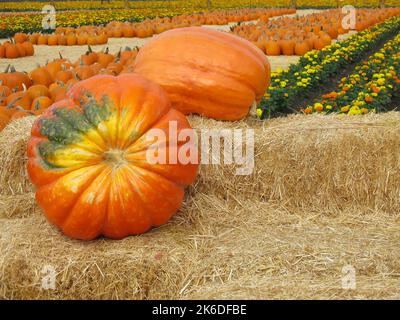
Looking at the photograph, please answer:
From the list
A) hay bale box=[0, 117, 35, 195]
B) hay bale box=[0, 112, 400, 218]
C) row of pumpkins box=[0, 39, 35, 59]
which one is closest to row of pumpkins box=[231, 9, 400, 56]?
row of pumpkins box=[0, 39, 35, 59]

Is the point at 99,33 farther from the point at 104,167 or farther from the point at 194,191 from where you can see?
the point at 104,167

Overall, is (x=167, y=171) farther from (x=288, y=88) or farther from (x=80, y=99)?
(x=288, y=88)

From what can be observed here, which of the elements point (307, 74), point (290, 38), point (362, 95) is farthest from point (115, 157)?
point (290, 38)

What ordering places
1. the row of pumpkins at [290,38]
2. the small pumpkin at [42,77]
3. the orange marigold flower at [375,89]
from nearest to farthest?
the small pumpkin at [42,77]
the orange marigold flower at [375,89]
the row of pumpkins at [290,38]

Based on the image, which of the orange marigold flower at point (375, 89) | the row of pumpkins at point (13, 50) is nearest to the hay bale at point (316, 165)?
the orange marigold flower at point (375, 89)

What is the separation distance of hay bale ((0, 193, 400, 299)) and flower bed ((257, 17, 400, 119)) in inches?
111

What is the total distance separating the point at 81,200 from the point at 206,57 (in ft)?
4.63

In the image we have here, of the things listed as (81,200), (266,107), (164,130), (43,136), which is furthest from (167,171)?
(266,107)

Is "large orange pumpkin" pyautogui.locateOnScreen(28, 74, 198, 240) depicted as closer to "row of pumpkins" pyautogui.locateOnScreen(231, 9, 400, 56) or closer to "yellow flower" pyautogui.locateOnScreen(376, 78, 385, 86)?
"yellow flower" pyautogui.locateOnScreen(376, 78, 385, 86)

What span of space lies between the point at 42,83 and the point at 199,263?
181 inches

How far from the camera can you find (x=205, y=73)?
12.8ft

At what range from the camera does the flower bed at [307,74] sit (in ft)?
Result: 24.8

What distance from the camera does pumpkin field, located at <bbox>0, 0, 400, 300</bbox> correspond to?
2.92m

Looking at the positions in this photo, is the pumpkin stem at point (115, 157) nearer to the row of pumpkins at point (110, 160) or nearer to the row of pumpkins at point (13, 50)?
the row of pumpkins at point (110, 160)
